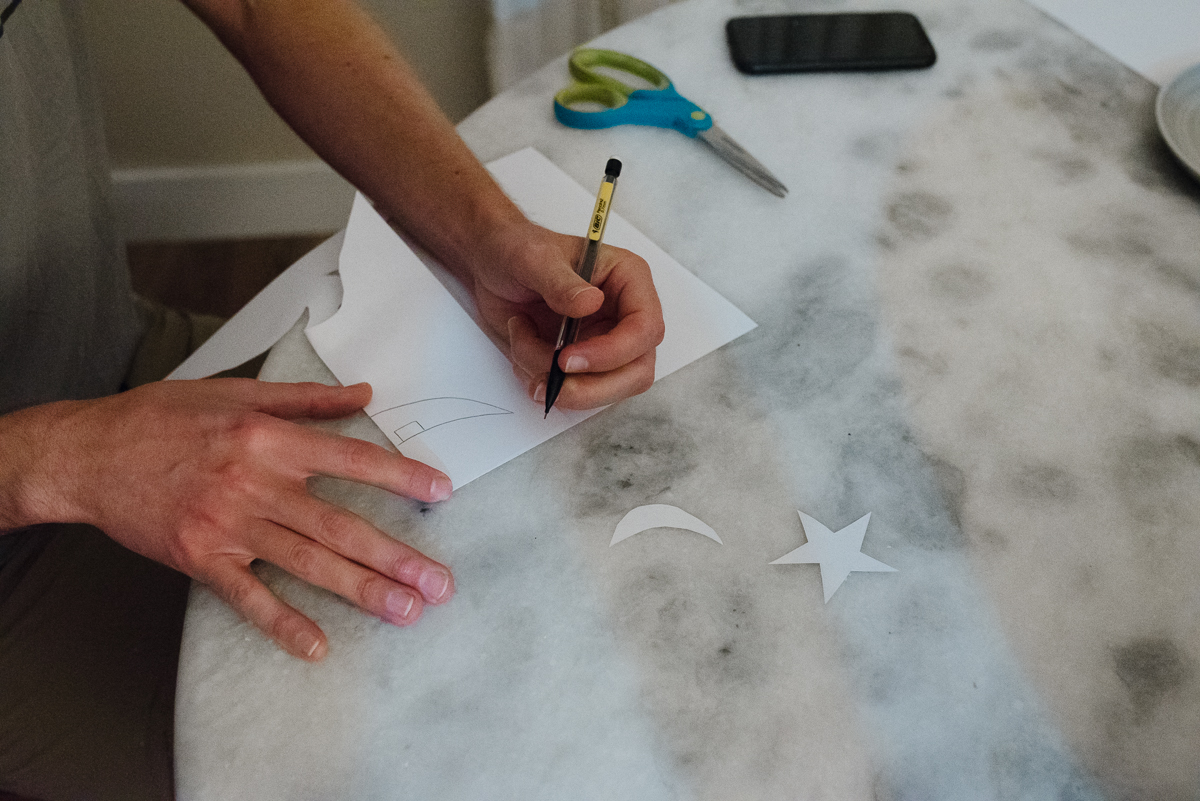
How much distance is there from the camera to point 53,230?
0.77 metres

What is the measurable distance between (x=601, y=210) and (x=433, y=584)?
27 centimetres

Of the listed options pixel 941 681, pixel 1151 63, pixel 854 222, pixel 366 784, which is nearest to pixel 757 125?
pixel 854 222

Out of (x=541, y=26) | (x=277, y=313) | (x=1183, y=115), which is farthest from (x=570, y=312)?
(x=541, y=26)

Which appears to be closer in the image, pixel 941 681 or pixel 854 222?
pixel 941 681

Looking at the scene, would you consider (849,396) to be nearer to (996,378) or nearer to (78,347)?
(996,378)

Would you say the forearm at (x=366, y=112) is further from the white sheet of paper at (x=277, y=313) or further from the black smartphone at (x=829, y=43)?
the black smartphone at (x=829, y=43)

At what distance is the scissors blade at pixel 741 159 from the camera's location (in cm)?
73

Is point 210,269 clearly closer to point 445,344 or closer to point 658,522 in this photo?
point 445,344

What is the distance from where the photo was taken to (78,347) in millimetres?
793

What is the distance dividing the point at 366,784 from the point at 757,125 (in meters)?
0.66

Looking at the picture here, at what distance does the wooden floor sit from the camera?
5.57 ft

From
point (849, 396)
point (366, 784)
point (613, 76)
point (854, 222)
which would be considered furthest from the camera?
point (613, 76)

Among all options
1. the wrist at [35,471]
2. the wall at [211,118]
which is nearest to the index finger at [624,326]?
the wrist at [35,471]

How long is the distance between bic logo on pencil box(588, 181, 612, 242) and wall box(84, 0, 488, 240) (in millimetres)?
1091
